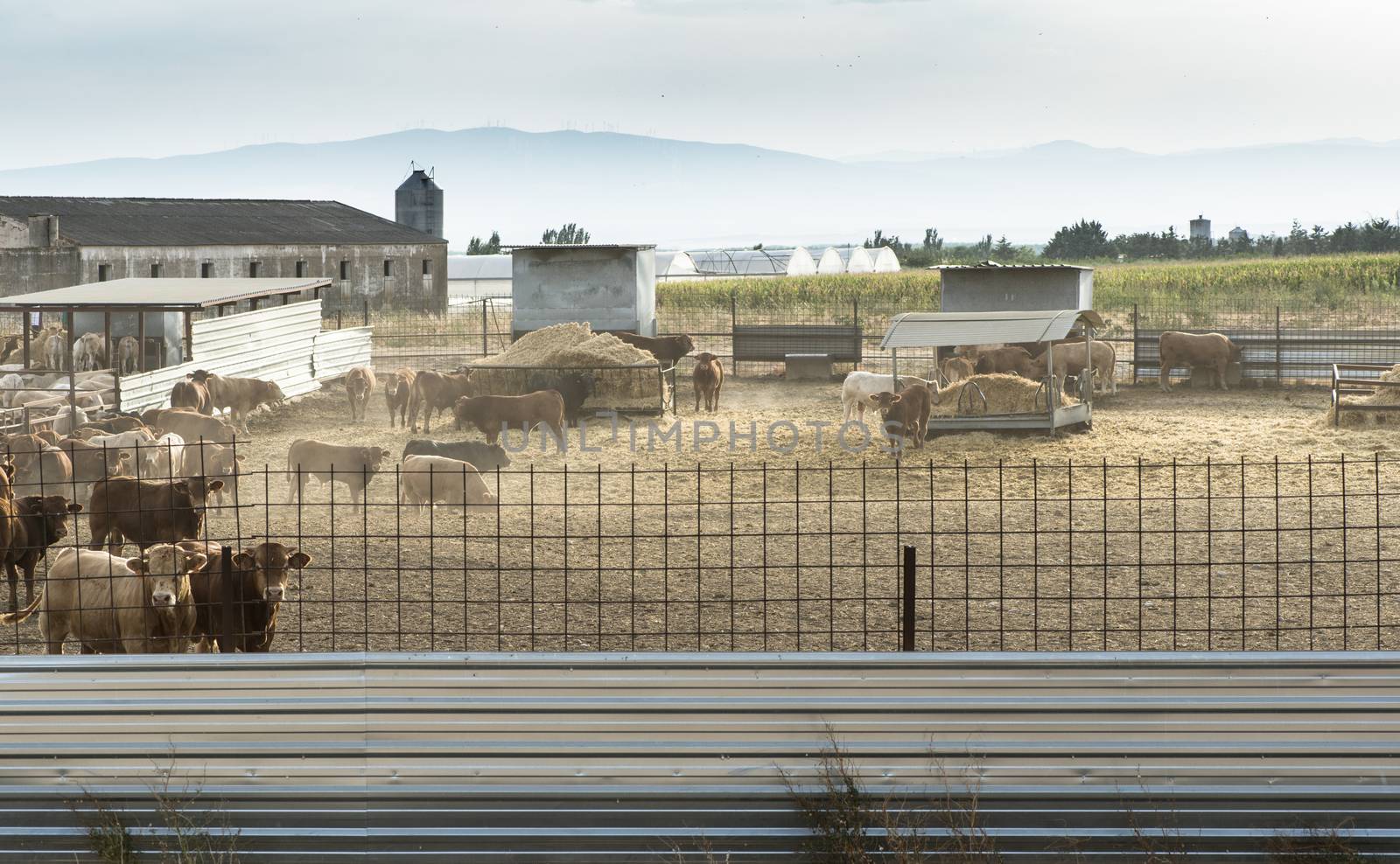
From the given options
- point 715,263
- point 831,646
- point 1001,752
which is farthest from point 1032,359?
point 715,263

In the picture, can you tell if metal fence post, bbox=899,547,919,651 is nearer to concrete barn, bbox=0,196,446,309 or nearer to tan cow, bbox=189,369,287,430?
tan cow, bbox=189,369,287,430

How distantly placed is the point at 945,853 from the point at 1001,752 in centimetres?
44

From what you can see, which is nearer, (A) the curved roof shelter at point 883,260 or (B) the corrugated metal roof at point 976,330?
(B) the corrugated metal roof at point 976,330

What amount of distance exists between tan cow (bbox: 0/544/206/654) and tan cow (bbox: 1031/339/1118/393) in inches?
698

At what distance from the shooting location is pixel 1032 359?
2483 cm

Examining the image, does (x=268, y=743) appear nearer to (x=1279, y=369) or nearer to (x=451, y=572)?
(x=451, y=572)

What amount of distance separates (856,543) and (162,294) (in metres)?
13.7

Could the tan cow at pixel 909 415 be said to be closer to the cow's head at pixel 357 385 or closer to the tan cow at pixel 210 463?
the tan cow at pixel 210 463

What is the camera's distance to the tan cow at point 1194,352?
26.1m

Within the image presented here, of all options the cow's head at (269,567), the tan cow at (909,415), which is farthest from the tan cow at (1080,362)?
the cow's head at (269,567)

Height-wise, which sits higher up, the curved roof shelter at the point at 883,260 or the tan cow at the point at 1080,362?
the curved roof shelter at the point at 883,260

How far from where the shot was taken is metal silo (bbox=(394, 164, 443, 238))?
80.3m

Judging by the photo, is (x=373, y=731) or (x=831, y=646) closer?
(x=373, y=731)

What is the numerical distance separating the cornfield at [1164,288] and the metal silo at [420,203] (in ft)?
68.5
